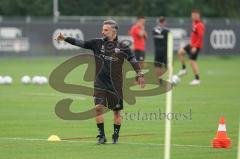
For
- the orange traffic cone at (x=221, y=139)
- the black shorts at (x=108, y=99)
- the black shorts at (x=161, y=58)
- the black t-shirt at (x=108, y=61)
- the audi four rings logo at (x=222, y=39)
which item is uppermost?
the black t-shirt at (x=108, y=61)

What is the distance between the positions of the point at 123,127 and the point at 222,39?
3438 centimetres

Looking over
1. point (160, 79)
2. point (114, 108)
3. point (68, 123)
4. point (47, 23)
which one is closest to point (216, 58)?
point (47, 23)

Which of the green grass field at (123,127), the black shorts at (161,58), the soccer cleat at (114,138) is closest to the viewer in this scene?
the green grass field at (123,127)

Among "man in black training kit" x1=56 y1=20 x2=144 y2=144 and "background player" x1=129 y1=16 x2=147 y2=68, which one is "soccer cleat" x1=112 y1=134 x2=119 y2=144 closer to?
"man in black training kit" x1=56 y1=20 x2=144 y2=144

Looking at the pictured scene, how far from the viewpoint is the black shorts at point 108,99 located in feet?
51.4

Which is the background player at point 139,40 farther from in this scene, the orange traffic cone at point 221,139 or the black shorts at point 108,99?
the orange traffic cone at point 221,139

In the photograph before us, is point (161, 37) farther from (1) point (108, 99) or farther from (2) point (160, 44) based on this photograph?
(1) point (108, 99)

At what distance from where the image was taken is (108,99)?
51.6ft

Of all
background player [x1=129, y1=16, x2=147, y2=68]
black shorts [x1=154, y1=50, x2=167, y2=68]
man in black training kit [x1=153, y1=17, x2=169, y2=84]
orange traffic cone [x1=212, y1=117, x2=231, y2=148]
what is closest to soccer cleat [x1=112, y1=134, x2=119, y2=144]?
orange traffic cone [x1=212, y1=117, x2=231, y2=148]

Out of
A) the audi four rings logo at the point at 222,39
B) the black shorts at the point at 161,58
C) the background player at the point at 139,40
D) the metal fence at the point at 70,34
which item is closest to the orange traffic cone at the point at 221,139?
the black shorts at the point at 161,58

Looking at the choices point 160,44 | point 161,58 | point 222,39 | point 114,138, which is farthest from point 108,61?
point 222,39

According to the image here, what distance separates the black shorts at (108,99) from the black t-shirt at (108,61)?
86 mm

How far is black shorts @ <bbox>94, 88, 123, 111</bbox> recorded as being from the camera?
51.4 ft

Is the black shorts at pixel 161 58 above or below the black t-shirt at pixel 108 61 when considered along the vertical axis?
below
